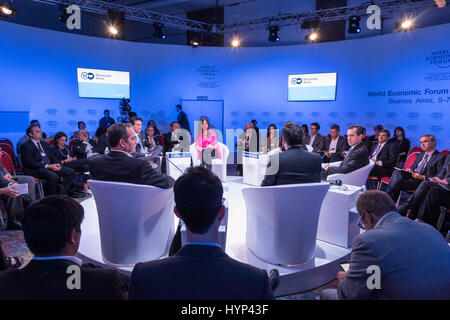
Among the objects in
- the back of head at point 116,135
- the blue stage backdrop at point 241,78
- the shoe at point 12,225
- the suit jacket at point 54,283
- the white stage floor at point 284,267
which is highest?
the blue stage backdrop at point 241,78

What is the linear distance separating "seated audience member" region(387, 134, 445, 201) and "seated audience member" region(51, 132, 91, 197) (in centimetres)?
563

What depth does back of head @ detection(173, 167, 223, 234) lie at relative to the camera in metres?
1.14

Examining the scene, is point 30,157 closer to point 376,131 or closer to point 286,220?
point 286,220

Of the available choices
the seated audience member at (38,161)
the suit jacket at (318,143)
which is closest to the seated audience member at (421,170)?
the suit jacket at (318,143)

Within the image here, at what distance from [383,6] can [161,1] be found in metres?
6.91

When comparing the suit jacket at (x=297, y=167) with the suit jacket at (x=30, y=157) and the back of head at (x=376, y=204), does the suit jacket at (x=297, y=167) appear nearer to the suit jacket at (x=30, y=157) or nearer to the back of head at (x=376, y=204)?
the back of head at (x=376, y=204)

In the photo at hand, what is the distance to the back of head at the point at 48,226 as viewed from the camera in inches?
44.4

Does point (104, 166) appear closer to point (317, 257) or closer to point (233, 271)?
point (233, 271)

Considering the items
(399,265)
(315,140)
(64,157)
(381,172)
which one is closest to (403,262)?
(399,265)

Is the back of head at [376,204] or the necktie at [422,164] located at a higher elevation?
the back of head at [376,204]

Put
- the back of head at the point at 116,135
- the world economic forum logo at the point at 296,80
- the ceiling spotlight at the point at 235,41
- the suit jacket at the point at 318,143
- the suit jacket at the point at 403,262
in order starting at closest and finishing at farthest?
the suit jacket at the point at 403,262, the back of head at the point at 116,135, the suit jacket at the point at 318,143, the world economic forum logo at the point at 296,80, the ceiling spotlight at the point at 235,41

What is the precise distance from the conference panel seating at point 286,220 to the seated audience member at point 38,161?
391 centimetres

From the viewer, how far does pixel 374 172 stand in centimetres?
565

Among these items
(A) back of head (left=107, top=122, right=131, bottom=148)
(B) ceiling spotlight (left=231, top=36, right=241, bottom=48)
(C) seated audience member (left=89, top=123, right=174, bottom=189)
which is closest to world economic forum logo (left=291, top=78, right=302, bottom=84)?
(B) ceiling spotlight (left=231, top=36, right=241, bottom=48)
